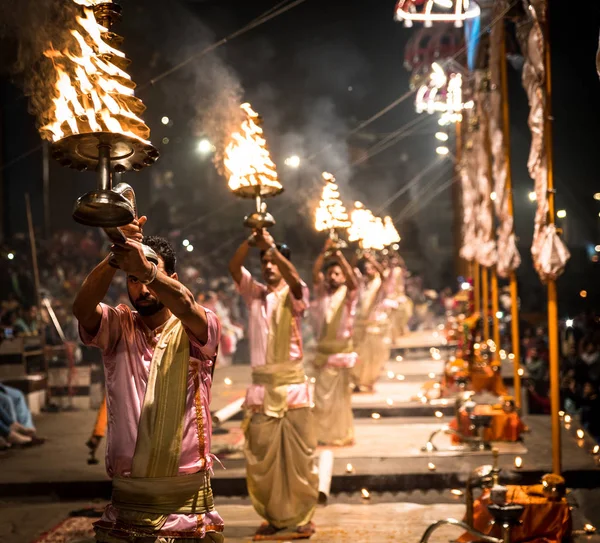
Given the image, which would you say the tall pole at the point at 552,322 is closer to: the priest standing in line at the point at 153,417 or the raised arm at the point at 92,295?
the priest standing in line at the point at 153,417

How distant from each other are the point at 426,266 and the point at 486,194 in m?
29.8

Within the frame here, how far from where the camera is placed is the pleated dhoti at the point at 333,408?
33.2 feet

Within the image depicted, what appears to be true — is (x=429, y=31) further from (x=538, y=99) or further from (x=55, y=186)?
(x=538, y=99)

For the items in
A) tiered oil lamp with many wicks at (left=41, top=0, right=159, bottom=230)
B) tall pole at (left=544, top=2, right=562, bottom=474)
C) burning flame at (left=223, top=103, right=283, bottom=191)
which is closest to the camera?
tiered oil lamp with many wicks at (left=41, top=0, right=159, bottom=230)

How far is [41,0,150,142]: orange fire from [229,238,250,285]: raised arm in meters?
3.49

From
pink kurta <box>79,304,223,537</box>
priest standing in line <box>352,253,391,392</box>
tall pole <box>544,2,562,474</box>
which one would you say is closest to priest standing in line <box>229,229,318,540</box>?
tall pole <box>544,2,562,474</box>

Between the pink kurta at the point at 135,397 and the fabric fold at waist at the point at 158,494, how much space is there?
39 millimetres

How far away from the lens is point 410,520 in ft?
23.5

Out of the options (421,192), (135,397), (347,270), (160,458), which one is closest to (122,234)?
(135,397)

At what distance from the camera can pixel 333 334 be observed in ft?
34.2

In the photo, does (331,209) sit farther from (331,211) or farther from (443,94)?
(443,94)

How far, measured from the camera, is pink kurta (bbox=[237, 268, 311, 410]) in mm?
6820

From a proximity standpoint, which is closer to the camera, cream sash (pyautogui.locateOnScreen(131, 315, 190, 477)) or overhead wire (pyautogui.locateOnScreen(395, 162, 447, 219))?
cream sash (pyautogui.locateOnScreen(131, 315, 190, 477))

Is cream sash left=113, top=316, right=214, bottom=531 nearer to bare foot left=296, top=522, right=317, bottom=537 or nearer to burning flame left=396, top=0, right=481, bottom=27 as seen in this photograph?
bare foot left=296, top=522, right=317, bottom=537
